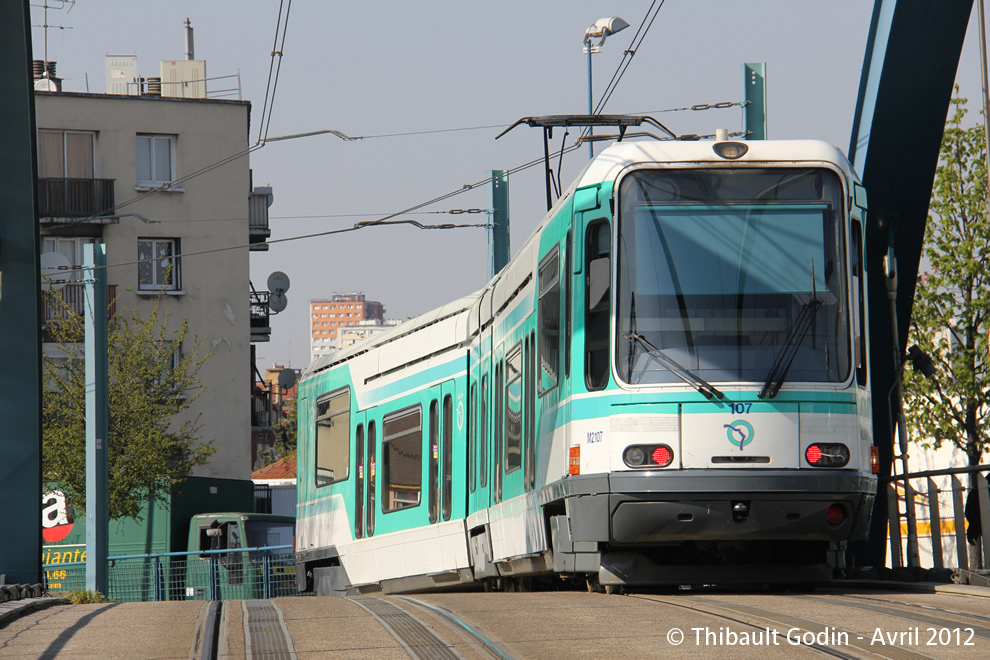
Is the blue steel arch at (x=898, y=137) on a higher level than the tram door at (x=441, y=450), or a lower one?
higher

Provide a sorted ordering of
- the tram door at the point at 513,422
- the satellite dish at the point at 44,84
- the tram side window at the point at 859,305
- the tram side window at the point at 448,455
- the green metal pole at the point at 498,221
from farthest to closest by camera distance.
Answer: the satellite dish at the point at 44,84
the green metal pole at the point at 498,221
the tram side window at the point at 448,455
the tram door at the point at 513,422
the tram side window at the point at 859,305

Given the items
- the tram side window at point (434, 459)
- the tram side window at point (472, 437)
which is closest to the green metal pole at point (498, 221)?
the tram side window at point (434, 459)

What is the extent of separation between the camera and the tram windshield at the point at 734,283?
31.6ft

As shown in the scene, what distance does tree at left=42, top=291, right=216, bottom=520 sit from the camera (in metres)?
31.7

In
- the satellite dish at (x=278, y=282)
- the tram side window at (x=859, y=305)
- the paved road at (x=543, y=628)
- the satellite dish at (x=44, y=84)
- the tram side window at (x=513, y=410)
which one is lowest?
the paved road at (x=543, y=628)

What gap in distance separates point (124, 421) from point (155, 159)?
11.1m

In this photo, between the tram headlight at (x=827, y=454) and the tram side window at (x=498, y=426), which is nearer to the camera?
the tram headlight at (x=827, y=454)

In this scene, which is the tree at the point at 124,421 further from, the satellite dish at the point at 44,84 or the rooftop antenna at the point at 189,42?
the rooftop antenna at the point at 189,42

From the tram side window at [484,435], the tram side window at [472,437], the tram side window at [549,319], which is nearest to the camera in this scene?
the tram side window at [549,319]

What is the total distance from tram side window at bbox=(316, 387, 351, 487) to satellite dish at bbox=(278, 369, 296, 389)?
28046 mm

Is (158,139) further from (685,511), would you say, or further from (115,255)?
(685,511)

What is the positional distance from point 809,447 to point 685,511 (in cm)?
96

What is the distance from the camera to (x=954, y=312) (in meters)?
23.1

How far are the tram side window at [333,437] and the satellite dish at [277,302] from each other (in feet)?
86.5
